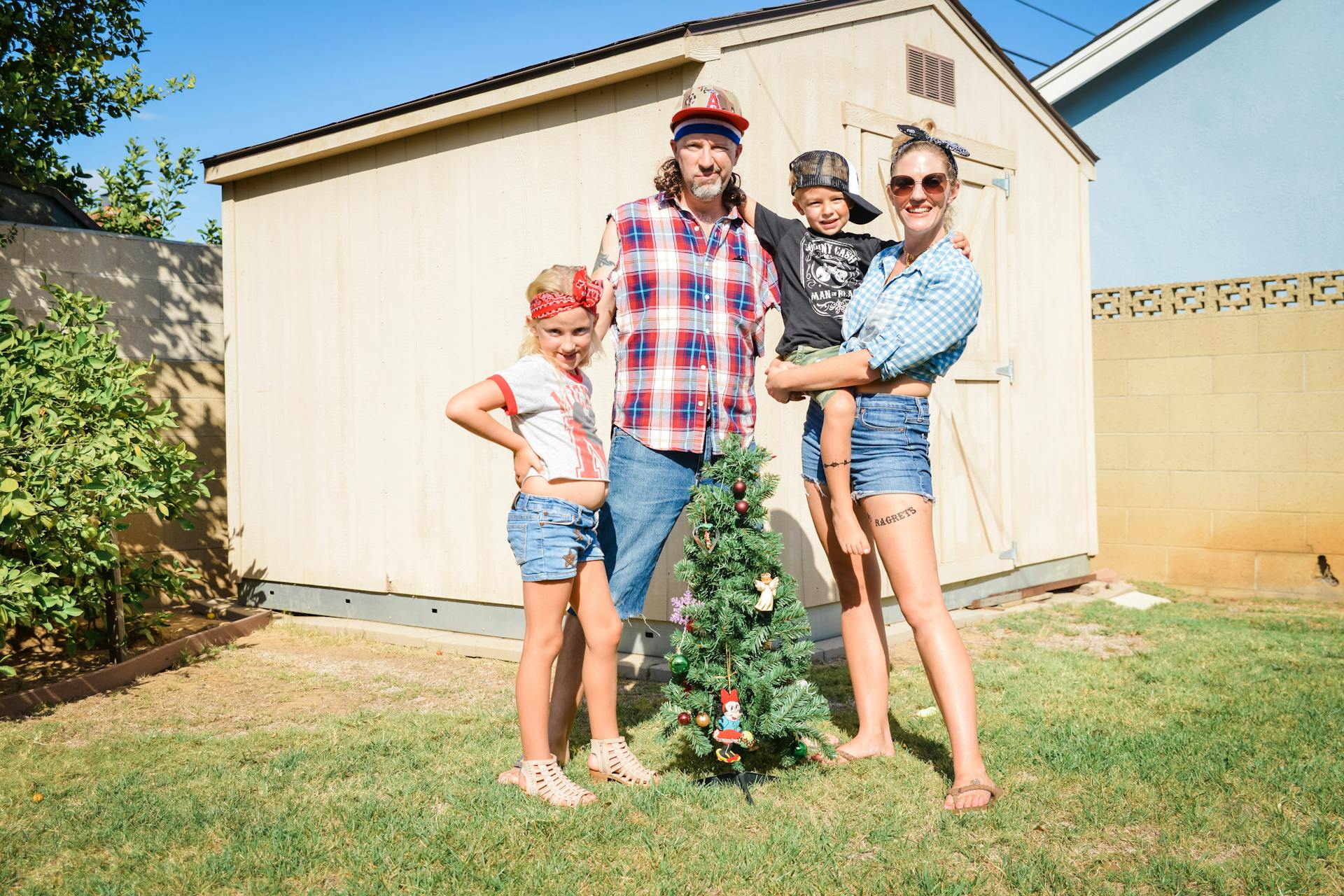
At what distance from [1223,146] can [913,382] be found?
827cm

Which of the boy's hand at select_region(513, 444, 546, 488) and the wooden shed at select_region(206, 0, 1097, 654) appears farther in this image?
the wooden shed at select_region(206, 0, 1097, 654)

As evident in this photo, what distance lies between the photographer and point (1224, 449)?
7457mm

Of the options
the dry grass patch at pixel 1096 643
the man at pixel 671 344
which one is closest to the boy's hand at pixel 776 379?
the man at pixel 671 344

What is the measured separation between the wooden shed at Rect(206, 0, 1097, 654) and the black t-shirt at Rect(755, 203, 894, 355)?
153 centimetres

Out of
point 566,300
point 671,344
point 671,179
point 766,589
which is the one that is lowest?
point 766,589

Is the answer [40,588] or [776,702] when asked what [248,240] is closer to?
[40,588]

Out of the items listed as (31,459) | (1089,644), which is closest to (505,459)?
(31,459)

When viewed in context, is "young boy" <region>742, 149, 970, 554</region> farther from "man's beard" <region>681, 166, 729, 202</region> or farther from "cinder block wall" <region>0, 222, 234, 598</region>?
"cinder block wall" <region>0, 222, 234, 598</region>

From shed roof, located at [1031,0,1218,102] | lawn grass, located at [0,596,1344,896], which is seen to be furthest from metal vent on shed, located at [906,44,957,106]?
shed roof, located at [1031,0,1218,102]

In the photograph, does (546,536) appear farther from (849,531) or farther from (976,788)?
Answer: (976,788)

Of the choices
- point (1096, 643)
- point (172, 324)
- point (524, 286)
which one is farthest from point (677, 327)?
point (172, 324)

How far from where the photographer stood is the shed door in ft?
19.9

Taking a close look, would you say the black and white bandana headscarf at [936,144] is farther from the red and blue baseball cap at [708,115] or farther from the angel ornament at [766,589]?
the angel ornament at [766,589]

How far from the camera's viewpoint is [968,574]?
6219 mm
